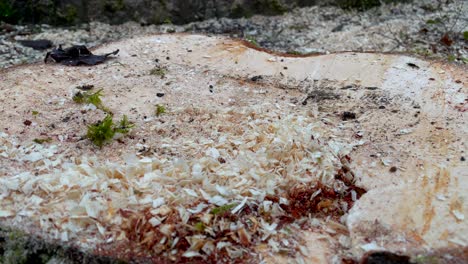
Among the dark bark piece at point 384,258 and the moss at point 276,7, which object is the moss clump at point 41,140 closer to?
the dark bark piece at point 384,258

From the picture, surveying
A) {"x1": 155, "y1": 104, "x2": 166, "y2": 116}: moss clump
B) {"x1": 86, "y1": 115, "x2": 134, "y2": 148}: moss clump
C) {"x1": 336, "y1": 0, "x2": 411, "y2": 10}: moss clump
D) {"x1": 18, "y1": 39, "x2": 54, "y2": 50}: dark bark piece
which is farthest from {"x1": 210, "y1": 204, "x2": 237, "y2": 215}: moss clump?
{"x1": 336, "y1": 0, "x2": 411, "y2": 10}: moss clump

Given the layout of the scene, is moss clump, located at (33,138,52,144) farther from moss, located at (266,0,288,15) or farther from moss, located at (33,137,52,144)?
moss, located at (266,0,288,15)

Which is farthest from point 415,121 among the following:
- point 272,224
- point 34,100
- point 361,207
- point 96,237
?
point 34,100

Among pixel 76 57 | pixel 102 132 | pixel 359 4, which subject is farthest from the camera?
pixel 359 4

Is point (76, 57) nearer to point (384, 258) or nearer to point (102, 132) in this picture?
point (102, 132)

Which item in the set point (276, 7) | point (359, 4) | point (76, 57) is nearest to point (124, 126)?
point (76, 57)

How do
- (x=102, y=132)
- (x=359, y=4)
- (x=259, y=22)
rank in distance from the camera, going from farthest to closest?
(x=359, y=4)
(x=259, y=22)
(x=102, y=132)
